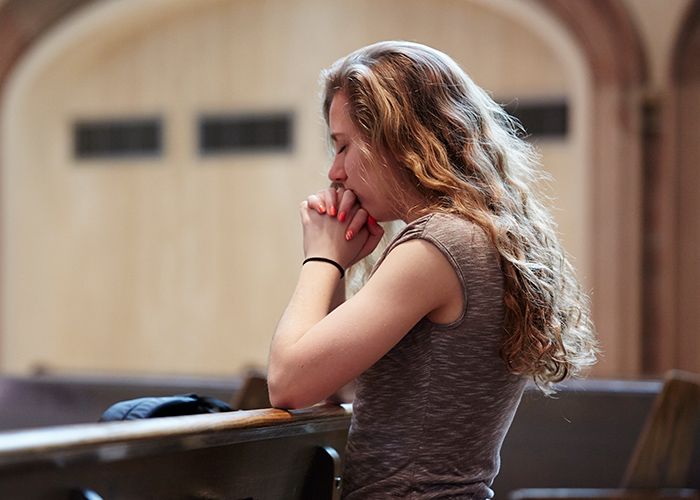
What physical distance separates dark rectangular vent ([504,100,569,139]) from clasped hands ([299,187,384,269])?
8171 millimetres

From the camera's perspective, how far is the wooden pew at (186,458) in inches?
59.5

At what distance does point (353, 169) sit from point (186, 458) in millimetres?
696

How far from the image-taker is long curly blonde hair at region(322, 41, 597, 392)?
2.07m

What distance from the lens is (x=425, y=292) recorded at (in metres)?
1.99

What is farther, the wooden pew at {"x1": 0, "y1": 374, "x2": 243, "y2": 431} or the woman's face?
the wooden pew at {"x1": 0, "y1": 374, "x2": 243, "y2": 431}

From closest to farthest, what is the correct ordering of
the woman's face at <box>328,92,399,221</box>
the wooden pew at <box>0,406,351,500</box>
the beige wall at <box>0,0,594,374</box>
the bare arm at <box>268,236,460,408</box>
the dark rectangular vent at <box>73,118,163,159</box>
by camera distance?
the wooden pew at <box>0,406,351,500</box> → the bare arm at <box>268,236,460,408</box> → the woman's face at <box>328,92,399,221</box> → the beige wall at <box>0,0,594,374</box> → the dark rectangular vent at <box>73,118,163,159</box>

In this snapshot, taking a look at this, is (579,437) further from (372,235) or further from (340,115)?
(340,115)

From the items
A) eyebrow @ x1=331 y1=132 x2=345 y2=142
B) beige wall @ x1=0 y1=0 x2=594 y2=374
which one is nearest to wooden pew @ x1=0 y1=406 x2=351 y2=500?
eyebrow @ x1=331 y1=132 x2=345 y2=142

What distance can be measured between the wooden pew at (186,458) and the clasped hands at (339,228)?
300 millimetres

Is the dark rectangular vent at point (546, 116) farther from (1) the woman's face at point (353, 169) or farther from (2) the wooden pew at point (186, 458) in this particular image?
(2) the wooden pew at point (186, 458)

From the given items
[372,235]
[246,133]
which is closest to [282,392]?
[372,235]

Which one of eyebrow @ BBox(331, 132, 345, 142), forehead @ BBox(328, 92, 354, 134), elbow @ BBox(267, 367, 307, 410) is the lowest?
elbow @ BBox(267, 367, 307, 410)

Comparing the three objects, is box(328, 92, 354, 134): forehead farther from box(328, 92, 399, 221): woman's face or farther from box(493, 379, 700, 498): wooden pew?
box(493, 379, 700, 498): wooden pew

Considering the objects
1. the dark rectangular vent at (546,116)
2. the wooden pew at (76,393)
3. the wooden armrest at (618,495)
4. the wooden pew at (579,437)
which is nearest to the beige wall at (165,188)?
the dark rectangular vent at (546,116)
